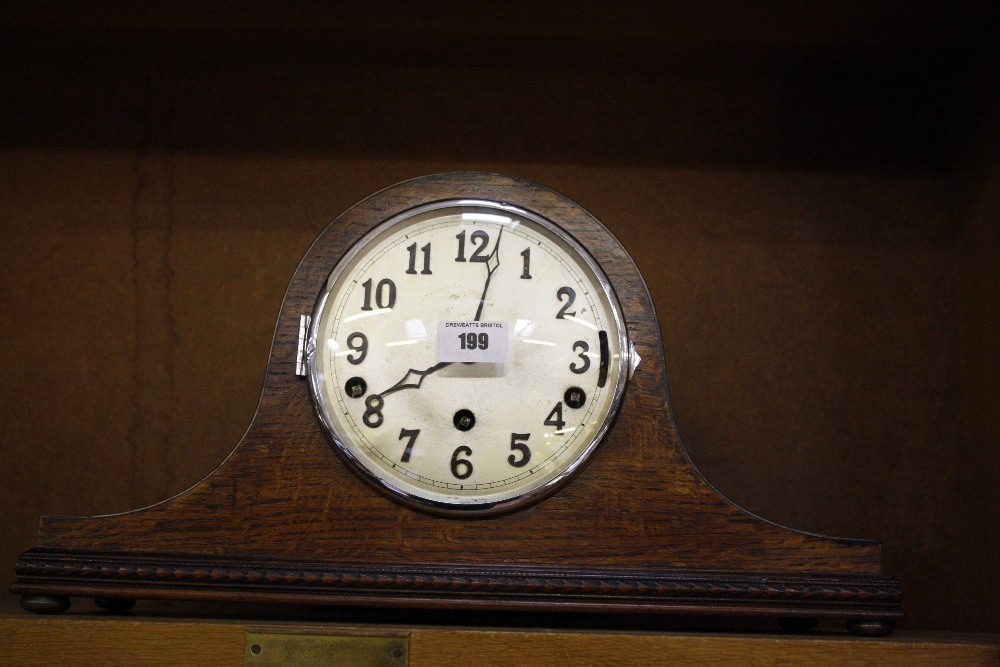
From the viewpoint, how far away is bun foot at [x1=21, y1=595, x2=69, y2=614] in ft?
2.91

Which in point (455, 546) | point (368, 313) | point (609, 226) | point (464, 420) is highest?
point (609, 226)

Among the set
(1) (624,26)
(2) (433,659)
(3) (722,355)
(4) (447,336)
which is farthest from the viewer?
(3) (722,355)

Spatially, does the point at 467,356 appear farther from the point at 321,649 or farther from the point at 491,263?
the point at 321,649

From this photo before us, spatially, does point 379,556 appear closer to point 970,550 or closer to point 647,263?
point 647,263

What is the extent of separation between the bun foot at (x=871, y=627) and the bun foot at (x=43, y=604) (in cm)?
85

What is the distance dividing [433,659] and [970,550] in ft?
2.55

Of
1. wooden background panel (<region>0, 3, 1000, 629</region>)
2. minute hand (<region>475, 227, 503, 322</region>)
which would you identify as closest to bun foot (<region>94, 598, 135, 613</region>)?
wooden background panel (<region>0, 3, 1000, 629</region>)

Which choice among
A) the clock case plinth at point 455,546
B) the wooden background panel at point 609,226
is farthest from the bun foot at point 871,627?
the wooden background panel at point 609,226

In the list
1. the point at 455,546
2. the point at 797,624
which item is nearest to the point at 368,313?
the point at 455,546

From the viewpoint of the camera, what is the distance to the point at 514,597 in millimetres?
867

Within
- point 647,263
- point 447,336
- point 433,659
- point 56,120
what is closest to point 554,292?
point 447,336

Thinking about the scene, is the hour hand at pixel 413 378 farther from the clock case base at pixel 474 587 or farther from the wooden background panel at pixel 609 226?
the wooden background panel at pixel 609 226

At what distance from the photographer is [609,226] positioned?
1209mm

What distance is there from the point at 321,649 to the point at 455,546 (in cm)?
17
